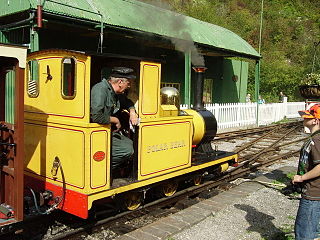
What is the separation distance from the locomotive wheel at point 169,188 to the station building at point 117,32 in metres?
2.09

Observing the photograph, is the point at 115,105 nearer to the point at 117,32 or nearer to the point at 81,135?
the point at 81,135

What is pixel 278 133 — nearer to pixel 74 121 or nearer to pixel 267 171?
pixel 267 171

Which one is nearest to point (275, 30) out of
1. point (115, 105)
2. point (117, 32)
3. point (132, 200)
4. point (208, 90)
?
point (208, 90)

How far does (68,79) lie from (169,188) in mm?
2665

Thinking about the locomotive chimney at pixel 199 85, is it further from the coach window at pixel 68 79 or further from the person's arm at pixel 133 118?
the coach window at pixel 68 79

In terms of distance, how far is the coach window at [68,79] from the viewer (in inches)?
165

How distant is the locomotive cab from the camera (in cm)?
402

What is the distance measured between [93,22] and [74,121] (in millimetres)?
6106

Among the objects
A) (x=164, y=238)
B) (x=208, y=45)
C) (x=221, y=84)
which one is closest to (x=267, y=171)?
(x=164, y=238)

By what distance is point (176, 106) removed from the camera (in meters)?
5.66

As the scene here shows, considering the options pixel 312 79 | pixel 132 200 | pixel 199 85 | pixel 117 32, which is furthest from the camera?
pixel 312 79

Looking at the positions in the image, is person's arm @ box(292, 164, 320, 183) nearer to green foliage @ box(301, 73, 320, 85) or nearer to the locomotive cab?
the locomotive cab

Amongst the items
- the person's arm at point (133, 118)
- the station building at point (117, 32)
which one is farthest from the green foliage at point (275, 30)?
the person's arm at point (133, 118)

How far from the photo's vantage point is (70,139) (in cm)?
409
